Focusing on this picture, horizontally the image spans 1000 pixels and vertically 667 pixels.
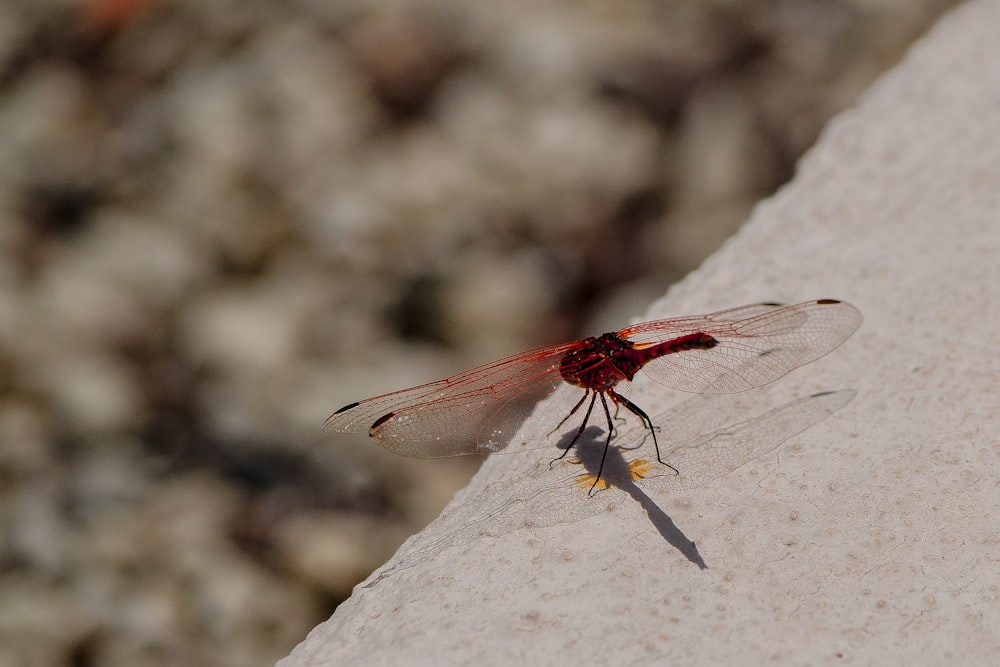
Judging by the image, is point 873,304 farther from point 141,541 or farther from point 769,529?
point 141,541

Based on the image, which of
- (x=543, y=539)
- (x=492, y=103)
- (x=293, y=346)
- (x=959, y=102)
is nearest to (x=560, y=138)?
(x=492, y=103)

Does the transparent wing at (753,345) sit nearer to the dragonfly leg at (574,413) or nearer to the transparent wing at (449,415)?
the dragonfly leg at (574,413)

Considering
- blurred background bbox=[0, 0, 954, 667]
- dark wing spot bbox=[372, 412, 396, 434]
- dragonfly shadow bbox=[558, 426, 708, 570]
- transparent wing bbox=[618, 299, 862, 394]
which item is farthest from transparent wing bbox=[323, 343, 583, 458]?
blurred background bbox=[0, 0, 954, 667]

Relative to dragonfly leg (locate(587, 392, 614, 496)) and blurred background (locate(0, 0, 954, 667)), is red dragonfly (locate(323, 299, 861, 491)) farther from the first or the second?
blurred background (locate(0, 0, 954, 667))

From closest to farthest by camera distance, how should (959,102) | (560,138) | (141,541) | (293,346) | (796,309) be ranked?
(796,309) < (959,102) < (141,541) < (293,346) < (560,138)

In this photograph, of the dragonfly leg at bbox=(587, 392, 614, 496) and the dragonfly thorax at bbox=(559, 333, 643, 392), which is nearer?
the dragonfly leg at bbox=(587, 392, 614, 496)

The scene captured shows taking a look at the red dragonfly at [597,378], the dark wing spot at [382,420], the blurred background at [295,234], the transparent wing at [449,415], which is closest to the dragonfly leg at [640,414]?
the red dragonfly at [597,378]

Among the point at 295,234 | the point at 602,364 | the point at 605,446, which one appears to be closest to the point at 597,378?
the point at 602,364

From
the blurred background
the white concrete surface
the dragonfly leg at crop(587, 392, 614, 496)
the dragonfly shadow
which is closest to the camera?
the white concrete surface
